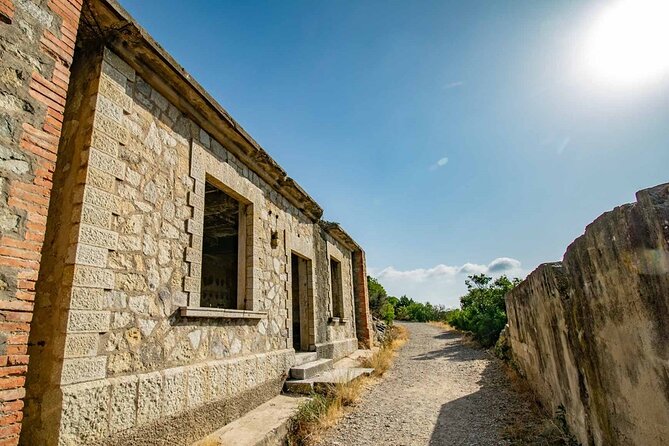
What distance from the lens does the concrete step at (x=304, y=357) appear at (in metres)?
6.18

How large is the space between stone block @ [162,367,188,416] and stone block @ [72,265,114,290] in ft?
3.35

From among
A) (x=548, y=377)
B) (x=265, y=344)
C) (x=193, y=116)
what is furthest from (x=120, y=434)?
(x=548, y=377)

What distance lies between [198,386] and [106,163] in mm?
2309

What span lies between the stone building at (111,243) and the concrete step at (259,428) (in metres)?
0.16

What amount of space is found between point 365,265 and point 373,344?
8.61 feet

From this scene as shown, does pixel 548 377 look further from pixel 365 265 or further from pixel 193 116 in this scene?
pixel 365 265

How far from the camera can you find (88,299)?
2.66m

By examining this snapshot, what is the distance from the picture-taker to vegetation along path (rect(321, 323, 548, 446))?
4.10 m

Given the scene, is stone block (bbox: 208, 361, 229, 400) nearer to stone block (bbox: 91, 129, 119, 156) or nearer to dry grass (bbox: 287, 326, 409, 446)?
dry grass (bbox: 287, 326, 409, 446)

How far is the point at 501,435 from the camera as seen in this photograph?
401 cm

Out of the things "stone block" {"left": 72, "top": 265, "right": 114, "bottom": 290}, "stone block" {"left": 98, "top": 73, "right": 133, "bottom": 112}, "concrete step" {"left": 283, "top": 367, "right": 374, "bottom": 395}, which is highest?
"stone block" {"left": 98, "top": 73, "right": 133, "bottom": 112}

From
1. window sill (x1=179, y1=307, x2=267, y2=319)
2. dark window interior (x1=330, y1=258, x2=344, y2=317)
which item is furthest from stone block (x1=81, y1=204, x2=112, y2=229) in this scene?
dark window interior (x1=330, y1=258, x2=344, y2=317)

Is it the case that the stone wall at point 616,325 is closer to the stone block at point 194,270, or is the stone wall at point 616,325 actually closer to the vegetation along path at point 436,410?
the vegetation along path at point 436,410

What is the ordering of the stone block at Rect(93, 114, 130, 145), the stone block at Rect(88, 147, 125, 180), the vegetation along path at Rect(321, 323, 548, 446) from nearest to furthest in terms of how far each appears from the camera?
1. the stone block at Rect(88, 147, 125, 180)
2. the stone block at Rect(93, 114, 130, 145)
3. the vegetation along path at Rect(321, 323, 548, 446)
